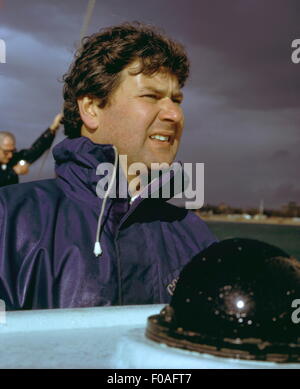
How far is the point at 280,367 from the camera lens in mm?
1380

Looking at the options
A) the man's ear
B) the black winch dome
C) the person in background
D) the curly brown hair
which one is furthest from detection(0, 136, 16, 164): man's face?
the black winch dome

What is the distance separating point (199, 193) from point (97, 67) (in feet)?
2.96

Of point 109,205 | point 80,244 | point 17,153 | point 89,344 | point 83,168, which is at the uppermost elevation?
point 17,153

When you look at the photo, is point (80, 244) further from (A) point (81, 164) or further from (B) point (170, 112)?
Answer: (B) point (170, 112)

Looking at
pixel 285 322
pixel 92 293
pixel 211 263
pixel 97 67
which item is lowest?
pixel 92 293

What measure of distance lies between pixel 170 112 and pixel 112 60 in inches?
17.5

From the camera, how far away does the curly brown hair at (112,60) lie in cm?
300

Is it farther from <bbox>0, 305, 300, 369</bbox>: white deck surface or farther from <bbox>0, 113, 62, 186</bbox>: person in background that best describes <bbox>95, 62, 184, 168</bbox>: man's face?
<bbox>0, 113, 62, 186</bbox>: person in background

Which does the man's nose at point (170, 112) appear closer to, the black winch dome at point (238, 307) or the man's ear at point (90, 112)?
the man's ear at point (90, 112)

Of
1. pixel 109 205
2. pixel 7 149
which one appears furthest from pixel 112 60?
pixel 7 149

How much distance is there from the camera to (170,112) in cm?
290
